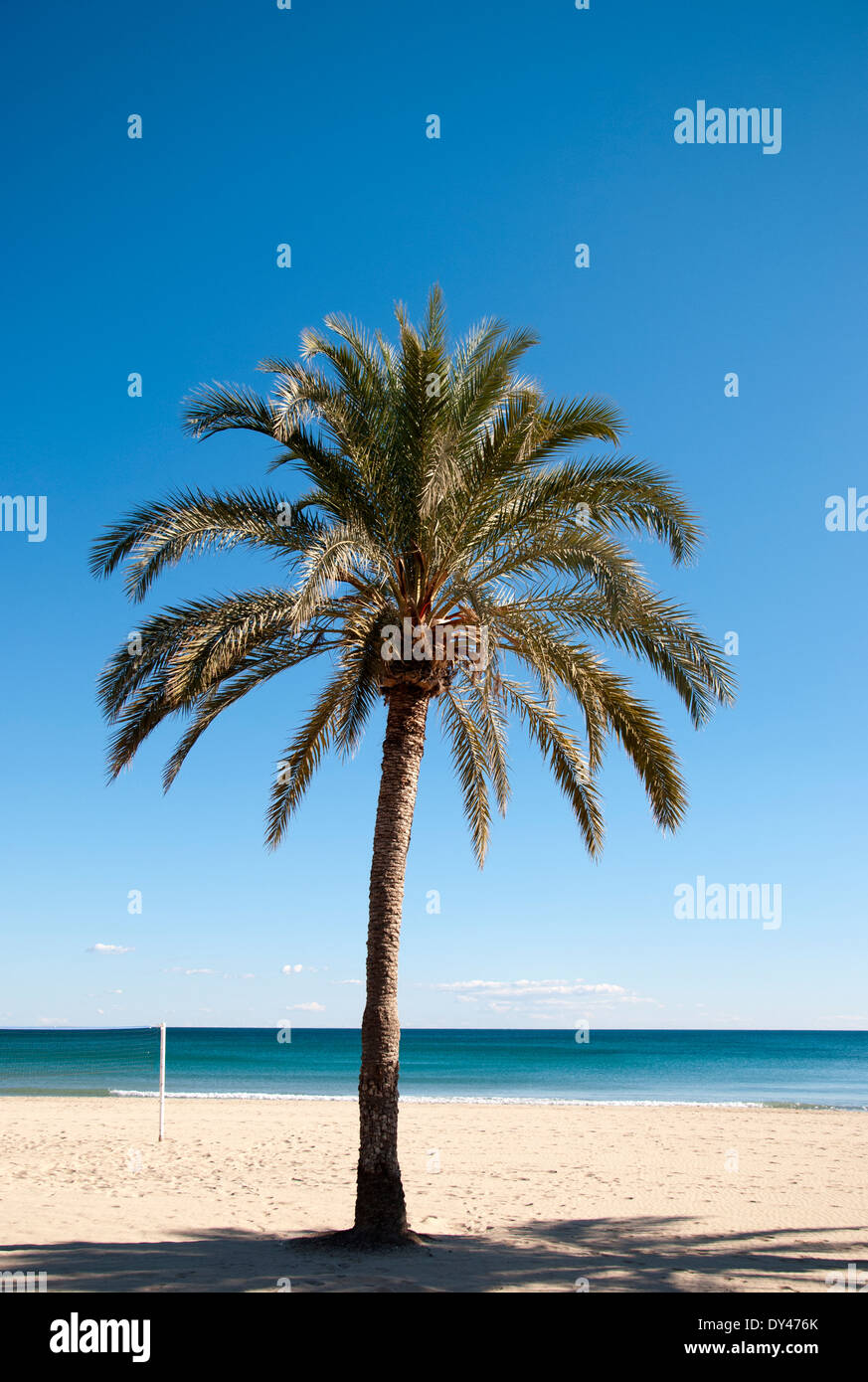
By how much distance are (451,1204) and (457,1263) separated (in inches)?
154

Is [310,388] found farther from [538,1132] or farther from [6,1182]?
[538,1132]

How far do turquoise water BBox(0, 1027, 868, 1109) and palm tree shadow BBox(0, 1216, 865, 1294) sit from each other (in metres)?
14.6

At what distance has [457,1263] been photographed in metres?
8.85

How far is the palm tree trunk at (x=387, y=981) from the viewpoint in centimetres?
973

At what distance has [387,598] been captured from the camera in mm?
10883

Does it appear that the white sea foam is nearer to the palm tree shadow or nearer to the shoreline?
the shoreline

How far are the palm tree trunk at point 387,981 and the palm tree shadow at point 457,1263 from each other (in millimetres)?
437

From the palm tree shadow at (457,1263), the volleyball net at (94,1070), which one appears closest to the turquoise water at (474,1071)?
the volleyball net at (94,1070)

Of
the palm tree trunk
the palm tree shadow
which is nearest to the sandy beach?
the palm tree shadow

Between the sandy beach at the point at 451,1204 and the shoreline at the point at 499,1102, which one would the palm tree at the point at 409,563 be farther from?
the shoreline at the point at 499,1102

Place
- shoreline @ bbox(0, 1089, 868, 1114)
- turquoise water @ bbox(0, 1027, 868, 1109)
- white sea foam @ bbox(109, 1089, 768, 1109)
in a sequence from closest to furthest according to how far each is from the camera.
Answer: shoreline @ bbox(0, 1089, 868, 1114) < white sea foam @ bbox(109, 1089, 768, 1109) < turquoise water @ bbox(0, 1027, 868, 1109)

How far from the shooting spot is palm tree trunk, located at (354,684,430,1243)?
9.73m
